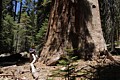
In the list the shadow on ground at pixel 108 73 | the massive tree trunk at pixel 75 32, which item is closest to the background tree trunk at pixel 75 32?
the massive tree trunk at pixel 75 32

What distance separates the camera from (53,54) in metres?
10.6

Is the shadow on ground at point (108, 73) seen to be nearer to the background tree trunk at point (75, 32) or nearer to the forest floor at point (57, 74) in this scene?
the forest floor at point (57, 74)

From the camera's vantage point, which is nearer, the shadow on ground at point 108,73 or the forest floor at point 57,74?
the shadow on ground at point 108,73

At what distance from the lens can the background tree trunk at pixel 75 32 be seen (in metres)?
10.4

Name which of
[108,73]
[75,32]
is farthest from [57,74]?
[75,32]

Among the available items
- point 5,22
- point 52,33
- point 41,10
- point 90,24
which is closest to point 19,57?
point 52,33

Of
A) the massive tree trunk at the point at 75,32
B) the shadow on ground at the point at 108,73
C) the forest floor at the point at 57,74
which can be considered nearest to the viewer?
the shadow on ground at the point at 108,73

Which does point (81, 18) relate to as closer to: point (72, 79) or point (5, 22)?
point (72, 79)

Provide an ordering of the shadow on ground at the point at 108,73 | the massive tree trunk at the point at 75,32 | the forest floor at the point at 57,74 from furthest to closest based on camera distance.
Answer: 1. the massive tree trunk at the point at 75,32
2. the forest floor at the point at 57,74
3. the shadow on ground at the point at 108,73

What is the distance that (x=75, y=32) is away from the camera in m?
10.8

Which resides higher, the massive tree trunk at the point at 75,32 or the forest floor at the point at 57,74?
the massive tree trunk at the point at 75,32

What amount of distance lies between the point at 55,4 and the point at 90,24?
1.90 metres

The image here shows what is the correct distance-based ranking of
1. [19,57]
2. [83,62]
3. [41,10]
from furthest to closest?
[41,10] < [19,57] < [83,62]

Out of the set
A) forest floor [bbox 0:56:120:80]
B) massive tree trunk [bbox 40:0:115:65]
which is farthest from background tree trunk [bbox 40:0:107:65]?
forest floor [bbox 0:56:120:80]
